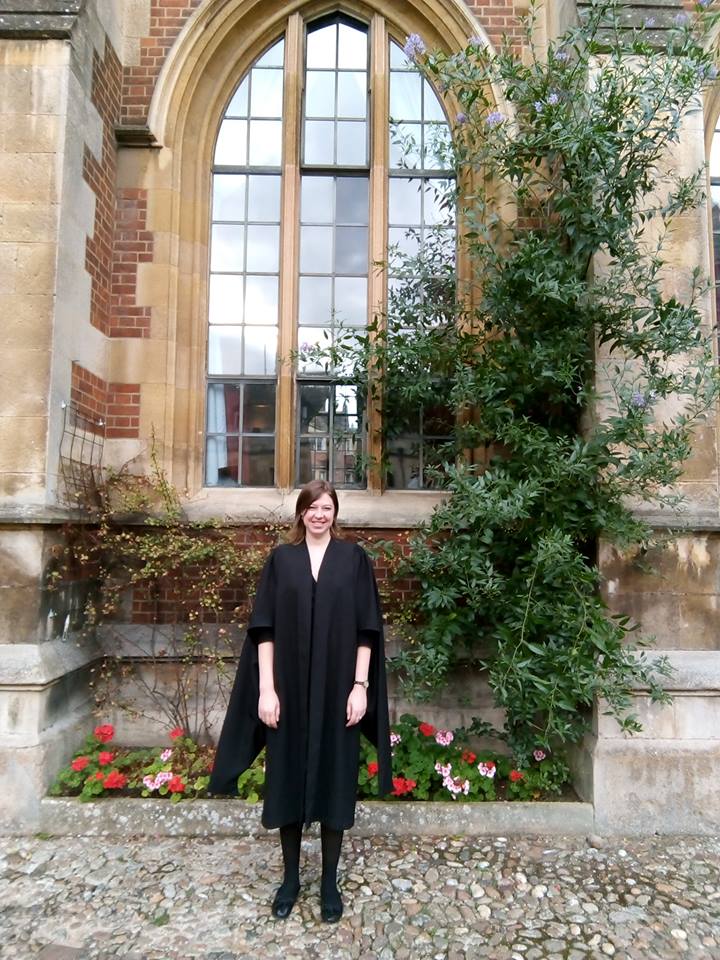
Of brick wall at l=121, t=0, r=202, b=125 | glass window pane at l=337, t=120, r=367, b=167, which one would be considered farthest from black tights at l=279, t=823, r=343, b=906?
brick wall at l=121, t=0, r=202, b=125

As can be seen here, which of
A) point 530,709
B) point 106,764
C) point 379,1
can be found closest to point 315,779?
point 530,709

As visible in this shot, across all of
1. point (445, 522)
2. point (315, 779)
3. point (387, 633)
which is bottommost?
point (315, 779)

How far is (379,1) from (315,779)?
541 cm

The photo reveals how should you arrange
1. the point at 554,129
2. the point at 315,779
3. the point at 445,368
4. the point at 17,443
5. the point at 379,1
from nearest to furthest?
1. the point at 315,779
2. the point at 554,129
3. the point at 17,443
4. the point at 445,368
5. the point at 379,1

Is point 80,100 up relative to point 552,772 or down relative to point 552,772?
up

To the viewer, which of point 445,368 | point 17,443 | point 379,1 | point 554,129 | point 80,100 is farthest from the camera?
point 379,1

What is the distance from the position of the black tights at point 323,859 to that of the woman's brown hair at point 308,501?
1226 millimetres

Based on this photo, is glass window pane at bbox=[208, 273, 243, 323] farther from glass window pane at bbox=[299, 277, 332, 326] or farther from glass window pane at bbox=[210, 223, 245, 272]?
glass window pane at bbox=[299, 277, 332, 326]

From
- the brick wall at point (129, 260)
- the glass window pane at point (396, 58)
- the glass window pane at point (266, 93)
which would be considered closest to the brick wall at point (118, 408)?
the brick wall at point (129, 260)

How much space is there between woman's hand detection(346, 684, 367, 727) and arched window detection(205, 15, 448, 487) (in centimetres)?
213

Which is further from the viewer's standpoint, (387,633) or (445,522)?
(387,633)

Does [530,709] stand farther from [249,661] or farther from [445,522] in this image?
[249,661]

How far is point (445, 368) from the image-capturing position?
13.0 feet

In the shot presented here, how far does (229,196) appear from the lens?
4590mm
